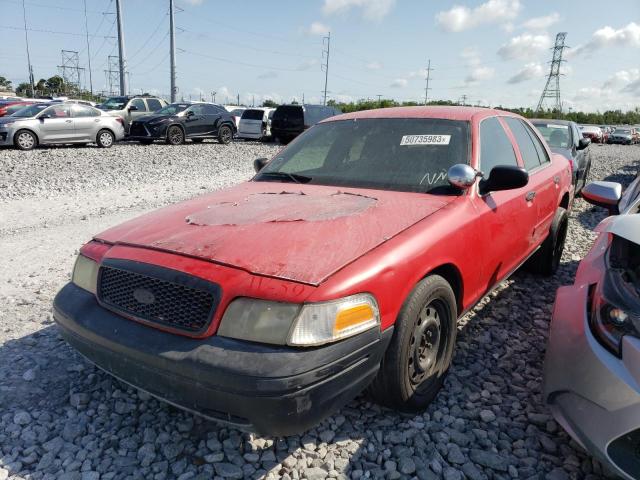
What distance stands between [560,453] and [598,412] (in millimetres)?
549

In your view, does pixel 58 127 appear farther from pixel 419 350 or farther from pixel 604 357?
pixel 604 357

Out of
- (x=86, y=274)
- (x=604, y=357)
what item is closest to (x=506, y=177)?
(x=604, y=357)

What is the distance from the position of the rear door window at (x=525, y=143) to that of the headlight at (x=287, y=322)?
8.89 feet

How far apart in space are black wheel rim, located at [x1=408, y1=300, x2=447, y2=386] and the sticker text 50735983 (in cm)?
117

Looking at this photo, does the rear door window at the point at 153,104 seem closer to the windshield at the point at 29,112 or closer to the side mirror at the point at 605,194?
the windshield at the point at 29,112

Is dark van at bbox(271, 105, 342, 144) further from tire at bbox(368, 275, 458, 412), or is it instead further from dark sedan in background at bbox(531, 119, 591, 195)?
tire at bbox(368, 275, 458, 412)

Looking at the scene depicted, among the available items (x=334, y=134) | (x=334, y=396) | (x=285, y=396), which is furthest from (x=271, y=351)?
(x=334, y=134)

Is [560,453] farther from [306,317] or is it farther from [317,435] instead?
[306,317]

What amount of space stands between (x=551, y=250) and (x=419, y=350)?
274 cm

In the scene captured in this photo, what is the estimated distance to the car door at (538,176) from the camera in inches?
152

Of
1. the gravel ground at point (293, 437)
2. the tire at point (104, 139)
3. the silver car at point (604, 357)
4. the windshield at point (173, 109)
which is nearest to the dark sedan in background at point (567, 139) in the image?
the gravel ground at point (293, 437)

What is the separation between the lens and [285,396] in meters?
1.75

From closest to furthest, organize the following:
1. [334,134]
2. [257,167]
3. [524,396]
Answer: [524,396] < [334,134] < [257,167]

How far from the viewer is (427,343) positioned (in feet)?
8.33
